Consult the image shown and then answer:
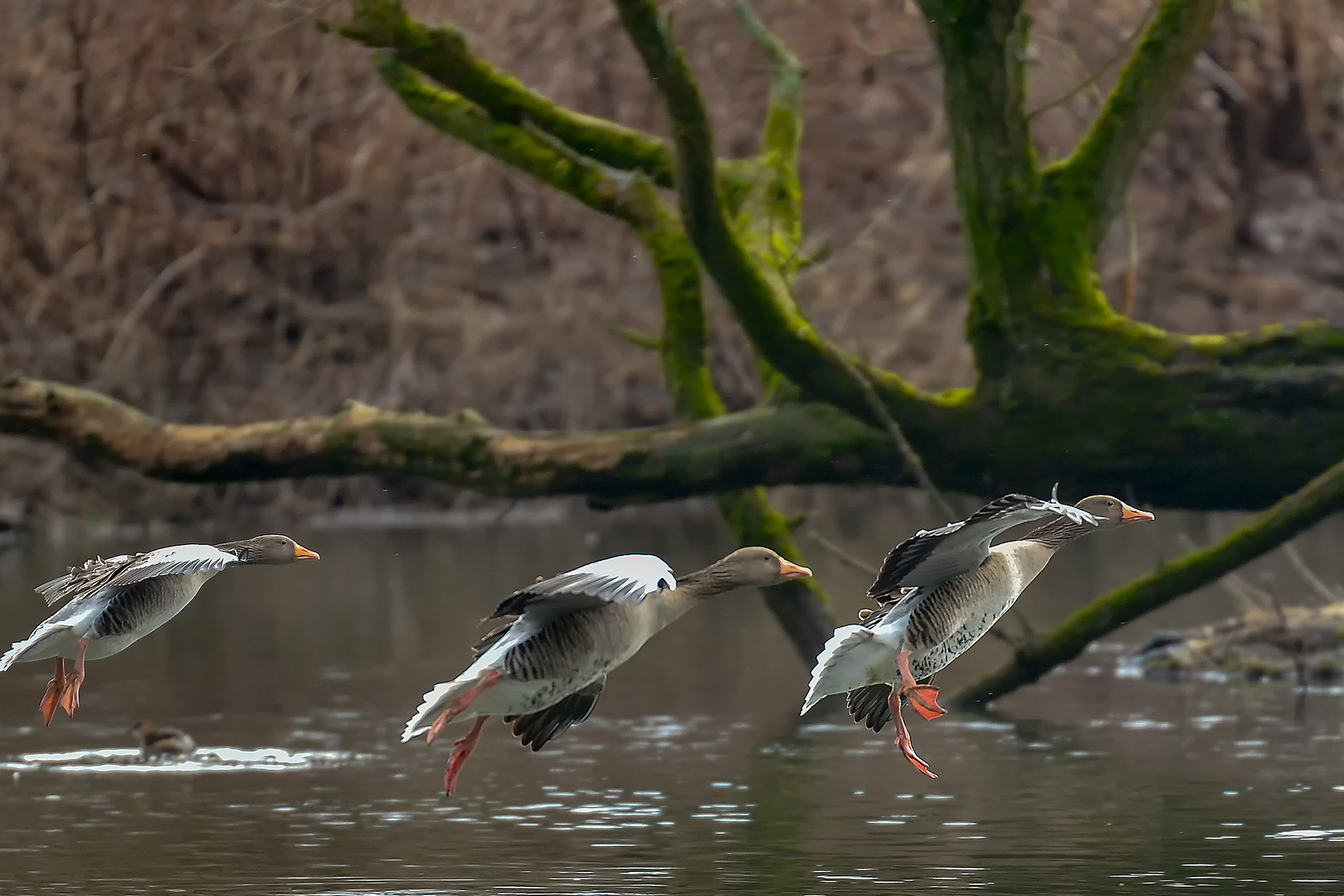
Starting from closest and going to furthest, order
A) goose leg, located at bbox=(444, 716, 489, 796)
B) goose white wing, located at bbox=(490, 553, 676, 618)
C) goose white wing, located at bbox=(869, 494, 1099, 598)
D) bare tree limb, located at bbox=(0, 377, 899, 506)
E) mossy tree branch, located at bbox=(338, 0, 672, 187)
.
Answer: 1. goose white wing, located at bbox=(869, 494, 1099, 598)
2. goose white wing, located at bbox=(490, 553, 676, 618)
3. goose leg, located at bbox=(444, 716, 489, 796)
4. mossy tree branch, located at bbox=(338, 0, 672, 187)
5. bare tree limb, located at bbox=(0, 377, 899, 506)

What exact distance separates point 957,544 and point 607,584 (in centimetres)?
115

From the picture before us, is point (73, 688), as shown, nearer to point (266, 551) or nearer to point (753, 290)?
point (266, 551)

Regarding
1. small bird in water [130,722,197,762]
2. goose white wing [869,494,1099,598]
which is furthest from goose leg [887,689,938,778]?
small bird in water [130,722,197,762]

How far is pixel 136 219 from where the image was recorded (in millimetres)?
30781

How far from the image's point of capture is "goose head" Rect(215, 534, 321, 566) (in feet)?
25.2

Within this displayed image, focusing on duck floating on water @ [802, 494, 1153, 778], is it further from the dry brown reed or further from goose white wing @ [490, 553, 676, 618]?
the dry brown reed

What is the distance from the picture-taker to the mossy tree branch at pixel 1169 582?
13.3 m

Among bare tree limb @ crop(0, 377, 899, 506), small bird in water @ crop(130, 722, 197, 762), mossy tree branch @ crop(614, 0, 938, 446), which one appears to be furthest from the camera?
bare tree limb @ crop(0, 377, 899, 506)

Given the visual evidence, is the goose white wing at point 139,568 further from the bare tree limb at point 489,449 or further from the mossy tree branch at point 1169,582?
the mossy tree branch at point 1169,582

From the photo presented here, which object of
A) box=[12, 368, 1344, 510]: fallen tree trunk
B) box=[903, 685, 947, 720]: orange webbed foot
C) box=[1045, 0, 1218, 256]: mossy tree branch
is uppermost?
box=[1045, 0, 1218, 256]: mossy tree branch

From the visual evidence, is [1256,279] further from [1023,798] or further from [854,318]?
[1023,798]

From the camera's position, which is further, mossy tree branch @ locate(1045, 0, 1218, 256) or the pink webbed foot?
mossy tree branch @ locate(1045, 0, 1218, 256)

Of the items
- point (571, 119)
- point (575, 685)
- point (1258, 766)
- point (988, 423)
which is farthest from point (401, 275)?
point (575, 685)

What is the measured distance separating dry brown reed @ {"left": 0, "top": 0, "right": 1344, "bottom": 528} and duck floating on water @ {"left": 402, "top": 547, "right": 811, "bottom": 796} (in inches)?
801
